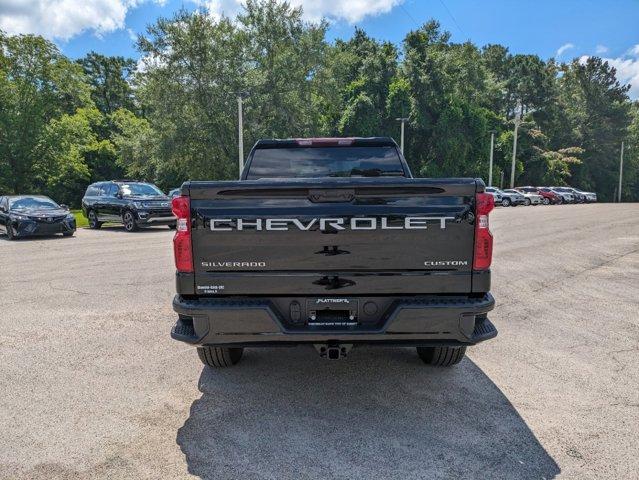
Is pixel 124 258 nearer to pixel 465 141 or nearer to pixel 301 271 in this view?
pixel 301 271

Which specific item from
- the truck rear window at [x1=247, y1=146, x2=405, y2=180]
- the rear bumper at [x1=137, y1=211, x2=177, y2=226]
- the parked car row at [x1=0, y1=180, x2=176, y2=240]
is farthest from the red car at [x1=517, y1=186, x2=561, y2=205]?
the truck rear window at [x1=247, y1=146, x2=405, y2=180]

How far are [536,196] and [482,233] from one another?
5009 cm

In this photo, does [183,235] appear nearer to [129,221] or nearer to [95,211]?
[129,221]

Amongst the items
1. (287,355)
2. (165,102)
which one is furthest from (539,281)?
(165,102)

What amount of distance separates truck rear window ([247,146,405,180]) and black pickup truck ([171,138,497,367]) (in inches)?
78.9

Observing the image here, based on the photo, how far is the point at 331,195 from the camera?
339 cm

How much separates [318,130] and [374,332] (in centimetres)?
3913

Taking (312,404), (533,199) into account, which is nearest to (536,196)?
(533,199)

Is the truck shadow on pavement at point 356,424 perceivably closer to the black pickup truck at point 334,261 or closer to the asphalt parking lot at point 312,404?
the asphalt parking lot at point 312,404

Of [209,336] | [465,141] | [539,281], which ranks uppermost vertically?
[465,141]

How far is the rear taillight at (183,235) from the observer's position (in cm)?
341

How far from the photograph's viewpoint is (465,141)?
50.2m

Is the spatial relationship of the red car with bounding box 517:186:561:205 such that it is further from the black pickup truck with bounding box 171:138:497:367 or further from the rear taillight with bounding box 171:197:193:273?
the rear taillight with bounding box 171:197:193:273

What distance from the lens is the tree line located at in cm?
3738
